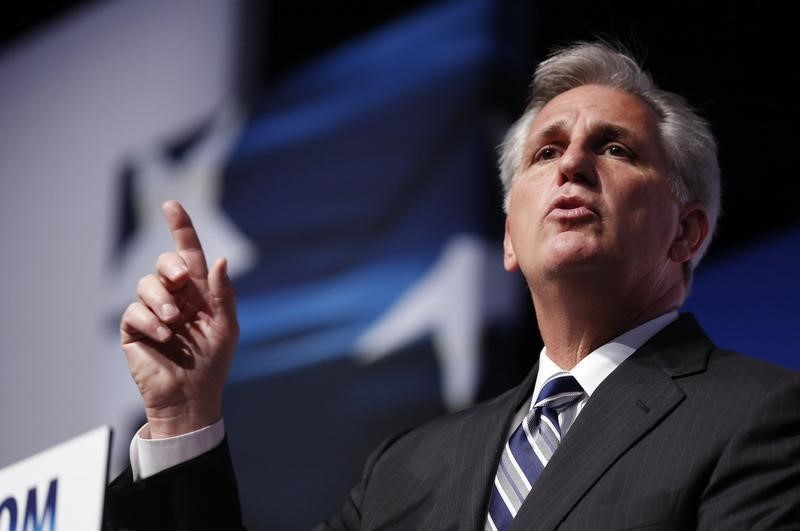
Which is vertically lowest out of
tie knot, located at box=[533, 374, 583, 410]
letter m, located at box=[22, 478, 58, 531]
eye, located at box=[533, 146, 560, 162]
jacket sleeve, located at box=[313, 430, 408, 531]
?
jacket sleeve, located at box=[313, 430, 408, 531]

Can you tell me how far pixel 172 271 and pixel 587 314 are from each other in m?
0.67

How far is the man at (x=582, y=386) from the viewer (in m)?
Answer: 1.25

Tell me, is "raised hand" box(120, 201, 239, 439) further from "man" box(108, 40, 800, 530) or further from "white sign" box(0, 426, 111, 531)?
"white sign" box(0, 426, 111, 531)

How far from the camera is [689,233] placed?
1721mm

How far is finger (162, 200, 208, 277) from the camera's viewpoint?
57.7 inches

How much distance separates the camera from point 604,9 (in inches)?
92.9

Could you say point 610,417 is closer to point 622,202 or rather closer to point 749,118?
point 622,202

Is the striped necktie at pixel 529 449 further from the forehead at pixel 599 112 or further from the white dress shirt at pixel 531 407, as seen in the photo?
the forehead at pixel 599 112

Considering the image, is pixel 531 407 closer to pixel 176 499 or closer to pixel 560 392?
pixel 560 392

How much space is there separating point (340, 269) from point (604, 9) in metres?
0.93

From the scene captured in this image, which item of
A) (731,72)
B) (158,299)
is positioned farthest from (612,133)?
(158,299)

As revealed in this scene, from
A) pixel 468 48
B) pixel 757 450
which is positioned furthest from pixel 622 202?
pixel 468 48

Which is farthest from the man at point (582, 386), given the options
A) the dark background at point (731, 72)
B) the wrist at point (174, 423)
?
the dark background at point (731, 72)

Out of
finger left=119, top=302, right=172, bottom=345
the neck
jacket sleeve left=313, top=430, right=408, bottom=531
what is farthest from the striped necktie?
finger left=119, top=302, right=172, bottom=345
